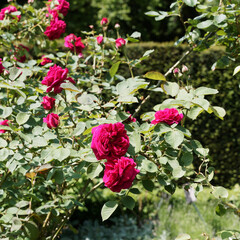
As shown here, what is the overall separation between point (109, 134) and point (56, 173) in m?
0.46

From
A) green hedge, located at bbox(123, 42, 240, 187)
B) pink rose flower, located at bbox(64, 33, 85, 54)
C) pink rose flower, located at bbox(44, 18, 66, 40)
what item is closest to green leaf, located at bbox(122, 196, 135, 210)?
pink rose flower, located at bbox(64, 33, 85, 54)

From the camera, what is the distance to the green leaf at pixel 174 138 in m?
1.23

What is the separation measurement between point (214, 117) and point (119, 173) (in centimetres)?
406

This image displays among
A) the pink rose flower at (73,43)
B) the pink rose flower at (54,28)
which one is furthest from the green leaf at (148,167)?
the pink rose flower at (54,28)

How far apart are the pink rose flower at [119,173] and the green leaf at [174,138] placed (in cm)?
19

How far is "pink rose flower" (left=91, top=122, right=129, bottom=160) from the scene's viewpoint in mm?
1092

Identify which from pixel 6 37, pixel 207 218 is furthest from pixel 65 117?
pixel 207 218

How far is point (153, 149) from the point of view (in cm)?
140

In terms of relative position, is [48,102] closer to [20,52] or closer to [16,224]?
[16,224]

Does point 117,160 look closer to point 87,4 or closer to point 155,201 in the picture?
point 155,201

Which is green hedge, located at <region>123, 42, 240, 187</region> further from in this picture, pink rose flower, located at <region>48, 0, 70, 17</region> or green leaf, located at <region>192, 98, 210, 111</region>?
green leaf, located at <region>192, 98, 210, 111</region>

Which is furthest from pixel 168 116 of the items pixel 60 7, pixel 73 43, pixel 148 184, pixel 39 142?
pixel 60 7

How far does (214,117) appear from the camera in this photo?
492cm

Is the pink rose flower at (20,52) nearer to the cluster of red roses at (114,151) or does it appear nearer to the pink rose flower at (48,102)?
the pink rose flower at (48,102)
